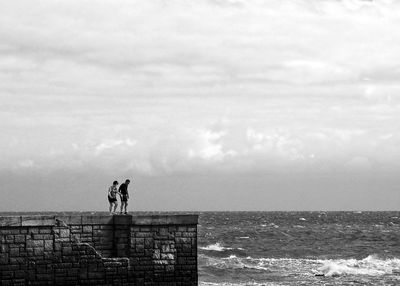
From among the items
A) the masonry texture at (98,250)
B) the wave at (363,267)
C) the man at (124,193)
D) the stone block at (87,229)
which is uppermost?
the man at (124,193)

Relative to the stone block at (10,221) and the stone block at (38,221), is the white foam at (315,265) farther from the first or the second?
the stone block at (10,221)

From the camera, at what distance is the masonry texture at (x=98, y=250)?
20875 millimetres

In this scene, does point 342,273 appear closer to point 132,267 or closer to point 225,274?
point 225,274

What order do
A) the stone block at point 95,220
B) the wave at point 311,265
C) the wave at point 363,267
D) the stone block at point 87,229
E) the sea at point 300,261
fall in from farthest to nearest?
the wave at point 311,265
the wave at point 363,267
the sea at point 300,261
the stone block at point 95,220
the stone block at point 87,229

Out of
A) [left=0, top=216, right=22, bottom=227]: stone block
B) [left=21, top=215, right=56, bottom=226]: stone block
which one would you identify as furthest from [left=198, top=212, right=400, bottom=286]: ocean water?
[left=0, top=216, right=22, bottom=227]: stone block

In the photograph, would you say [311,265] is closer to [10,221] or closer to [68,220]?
[68,220]

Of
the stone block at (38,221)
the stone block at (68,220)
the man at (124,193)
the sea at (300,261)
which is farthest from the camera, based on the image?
the sea at (300,261)

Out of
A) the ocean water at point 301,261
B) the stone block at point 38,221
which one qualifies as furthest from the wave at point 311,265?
the stone block at point 38,221

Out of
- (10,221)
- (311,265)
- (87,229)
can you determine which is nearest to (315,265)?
(311,265)

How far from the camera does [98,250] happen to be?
2195 centimetres

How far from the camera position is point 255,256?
165ft

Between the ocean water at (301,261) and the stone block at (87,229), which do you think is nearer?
the stone block at (87,229)

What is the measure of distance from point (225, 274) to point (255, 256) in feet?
41.6

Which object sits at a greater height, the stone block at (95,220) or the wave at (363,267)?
the stone block at (95,220)
